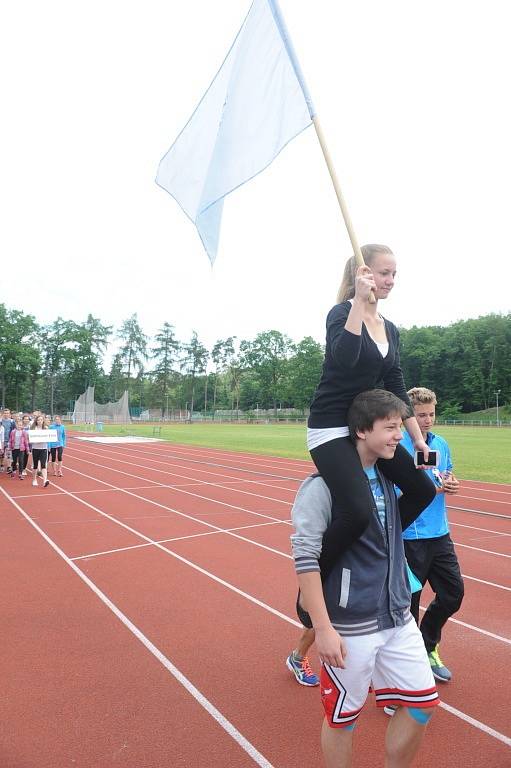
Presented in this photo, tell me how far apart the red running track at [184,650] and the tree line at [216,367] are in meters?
64.2

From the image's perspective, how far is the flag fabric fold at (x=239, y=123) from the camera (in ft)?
9.80

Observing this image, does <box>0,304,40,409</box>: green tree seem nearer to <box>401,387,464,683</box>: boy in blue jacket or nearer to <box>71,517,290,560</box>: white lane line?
<box>71,517,290,560</box>: white lane line

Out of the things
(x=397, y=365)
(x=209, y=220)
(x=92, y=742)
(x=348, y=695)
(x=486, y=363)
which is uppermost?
(x=486, y=363)

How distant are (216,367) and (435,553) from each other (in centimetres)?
10869

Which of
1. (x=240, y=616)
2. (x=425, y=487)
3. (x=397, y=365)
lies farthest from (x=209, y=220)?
(x=240, y=616)

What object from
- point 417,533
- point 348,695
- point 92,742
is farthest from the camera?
point 417,533

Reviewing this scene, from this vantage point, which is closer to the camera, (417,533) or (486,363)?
(417,533)

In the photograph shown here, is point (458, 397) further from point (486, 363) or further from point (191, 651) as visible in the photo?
point (191, 651)

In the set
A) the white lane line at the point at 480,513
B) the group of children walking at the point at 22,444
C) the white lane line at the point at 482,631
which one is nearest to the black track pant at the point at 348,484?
the white lane line at the point at 482,631

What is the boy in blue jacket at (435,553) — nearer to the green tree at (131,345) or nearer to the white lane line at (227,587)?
the white lane line at (227,587)

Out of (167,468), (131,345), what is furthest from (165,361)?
(167,468)

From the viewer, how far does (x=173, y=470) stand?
56.1ft

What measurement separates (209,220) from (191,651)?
3.02m

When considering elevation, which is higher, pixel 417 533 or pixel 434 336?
pixel 434 336
